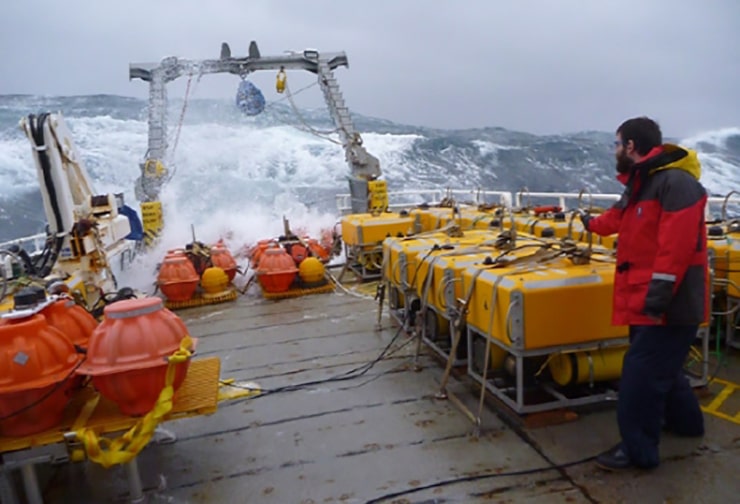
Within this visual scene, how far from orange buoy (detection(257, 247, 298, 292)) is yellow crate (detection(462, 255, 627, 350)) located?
4439mm

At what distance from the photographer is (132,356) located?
2.69 m

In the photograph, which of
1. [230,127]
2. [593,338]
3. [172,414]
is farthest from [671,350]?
[230,127]

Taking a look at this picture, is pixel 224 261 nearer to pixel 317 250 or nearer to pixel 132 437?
pixel 317 250

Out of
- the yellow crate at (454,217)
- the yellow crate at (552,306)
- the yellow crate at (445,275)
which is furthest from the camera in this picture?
the yellow crate at (454,217)

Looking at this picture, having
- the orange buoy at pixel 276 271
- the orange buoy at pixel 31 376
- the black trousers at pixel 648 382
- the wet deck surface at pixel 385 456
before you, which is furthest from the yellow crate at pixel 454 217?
the orange buoy at pixel 31 376

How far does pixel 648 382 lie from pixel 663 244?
66 centimetres

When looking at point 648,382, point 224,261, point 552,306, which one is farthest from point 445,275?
point 224,261

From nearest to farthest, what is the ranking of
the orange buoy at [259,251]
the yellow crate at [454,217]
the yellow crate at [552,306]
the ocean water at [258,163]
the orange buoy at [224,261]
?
1. the yellow crate at [552,306]
2. the yellow crate at [454,217]
3. the orange buoy at [224,261]
4. the orange buoy at [259,251]
5. the ocean water at [258,163]

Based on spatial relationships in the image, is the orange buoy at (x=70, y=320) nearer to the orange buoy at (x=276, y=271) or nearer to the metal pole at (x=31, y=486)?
the metal pole at (x=31, y=486)

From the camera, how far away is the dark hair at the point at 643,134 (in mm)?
2615

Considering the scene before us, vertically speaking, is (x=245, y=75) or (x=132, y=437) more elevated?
(x=245, y=75)

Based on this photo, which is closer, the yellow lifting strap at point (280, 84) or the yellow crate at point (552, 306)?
the yellow crate at point (552, 306)

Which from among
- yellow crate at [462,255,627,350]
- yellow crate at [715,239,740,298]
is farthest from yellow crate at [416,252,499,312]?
yellow crate at [715,239,740,298]

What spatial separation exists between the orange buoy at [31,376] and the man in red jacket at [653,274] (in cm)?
269
